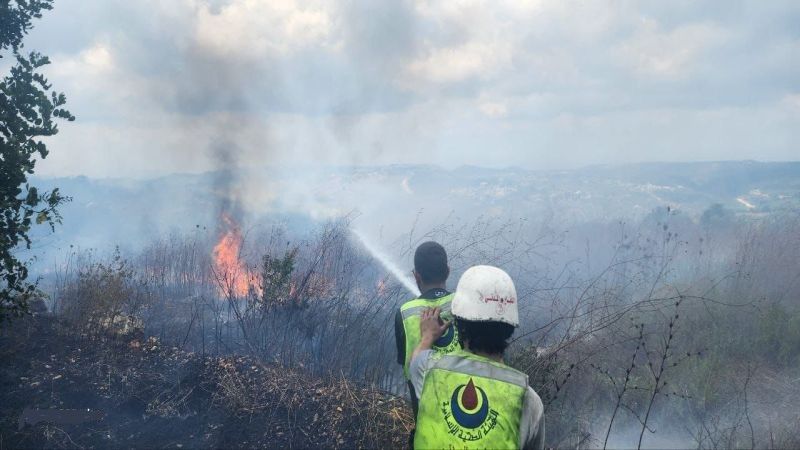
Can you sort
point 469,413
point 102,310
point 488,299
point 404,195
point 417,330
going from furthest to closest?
1. point 404,195
2. point 102,310
3. point 417,330
4. point 488,299
5. point 469,413

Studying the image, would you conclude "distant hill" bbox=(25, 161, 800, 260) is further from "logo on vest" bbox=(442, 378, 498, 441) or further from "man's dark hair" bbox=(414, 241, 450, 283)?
"logo on vest" bbox=(442, 378, 498, 441)

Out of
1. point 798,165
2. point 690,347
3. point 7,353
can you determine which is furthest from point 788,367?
point 798,165

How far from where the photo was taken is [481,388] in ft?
7.03

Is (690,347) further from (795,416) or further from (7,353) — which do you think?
(7,353)

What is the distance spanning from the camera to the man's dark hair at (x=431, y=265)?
3.68m

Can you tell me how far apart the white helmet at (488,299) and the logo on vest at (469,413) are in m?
0.30

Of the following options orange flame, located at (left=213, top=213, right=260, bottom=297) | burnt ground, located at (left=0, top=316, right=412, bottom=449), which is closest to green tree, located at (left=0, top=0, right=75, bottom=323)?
burnt ground, located at (left=0, top=316, right=412, bottom=449)

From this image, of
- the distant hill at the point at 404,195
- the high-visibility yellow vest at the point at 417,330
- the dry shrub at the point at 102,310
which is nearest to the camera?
the high-visibility yellow vest at the point at 417,330

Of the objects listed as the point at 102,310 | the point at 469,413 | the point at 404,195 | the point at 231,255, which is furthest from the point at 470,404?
the point at 404,195

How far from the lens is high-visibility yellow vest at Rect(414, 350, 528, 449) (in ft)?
6.88

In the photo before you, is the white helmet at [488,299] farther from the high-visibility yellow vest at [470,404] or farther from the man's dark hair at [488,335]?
the high-visibility yellow vest at [470,404]

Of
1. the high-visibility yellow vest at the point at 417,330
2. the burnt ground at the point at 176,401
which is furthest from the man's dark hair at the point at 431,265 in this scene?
the burnt ground at the point at 176,401

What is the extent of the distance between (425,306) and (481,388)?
4.07ft

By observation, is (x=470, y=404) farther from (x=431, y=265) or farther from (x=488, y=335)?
(x=431, y=265)
